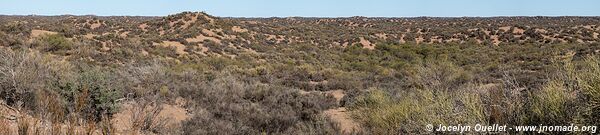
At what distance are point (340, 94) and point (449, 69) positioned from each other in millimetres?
3989

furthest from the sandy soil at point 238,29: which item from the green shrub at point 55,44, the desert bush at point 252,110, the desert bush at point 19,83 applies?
the desert bush at point 19,83

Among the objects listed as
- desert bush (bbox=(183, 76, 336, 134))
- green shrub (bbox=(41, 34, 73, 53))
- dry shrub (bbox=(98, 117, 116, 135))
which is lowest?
desert bush (bbox=(183, 76, 336, 134))

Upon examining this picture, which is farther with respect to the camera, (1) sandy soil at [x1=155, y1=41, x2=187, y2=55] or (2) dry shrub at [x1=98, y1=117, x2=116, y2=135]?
(1) sandy soil at [x1=155, y1=41, x2=187, y2=55]

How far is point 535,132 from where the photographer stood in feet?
14.5

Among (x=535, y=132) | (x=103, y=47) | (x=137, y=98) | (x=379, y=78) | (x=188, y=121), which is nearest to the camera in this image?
(x=535, y=132)

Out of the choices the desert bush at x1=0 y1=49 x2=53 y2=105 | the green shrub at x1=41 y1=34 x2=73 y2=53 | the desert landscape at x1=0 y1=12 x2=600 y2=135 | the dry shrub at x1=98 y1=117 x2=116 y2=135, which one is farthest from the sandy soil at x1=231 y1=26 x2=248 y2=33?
the dry shrub at x1=98 y1=117 x2=116 y2=135

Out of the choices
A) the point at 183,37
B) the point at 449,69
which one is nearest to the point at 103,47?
the point at 183,37

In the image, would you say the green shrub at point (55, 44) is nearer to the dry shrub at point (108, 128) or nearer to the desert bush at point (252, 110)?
the desert bush at point (252, 110)

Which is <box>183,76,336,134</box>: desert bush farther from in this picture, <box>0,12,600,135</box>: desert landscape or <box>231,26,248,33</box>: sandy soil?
<box>231,26,248,33</box>: sandy soil

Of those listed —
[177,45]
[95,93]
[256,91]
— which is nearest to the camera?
[95,93]

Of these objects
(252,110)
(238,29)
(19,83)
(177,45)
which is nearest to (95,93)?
(19,83)

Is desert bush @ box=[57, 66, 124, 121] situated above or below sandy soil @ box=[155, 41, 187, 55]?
above

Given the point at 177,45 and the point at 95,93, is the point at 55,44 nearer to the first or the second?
the point at 177,45

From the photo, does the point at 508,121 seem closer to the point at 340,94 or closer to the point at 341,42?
the point at 340,94
